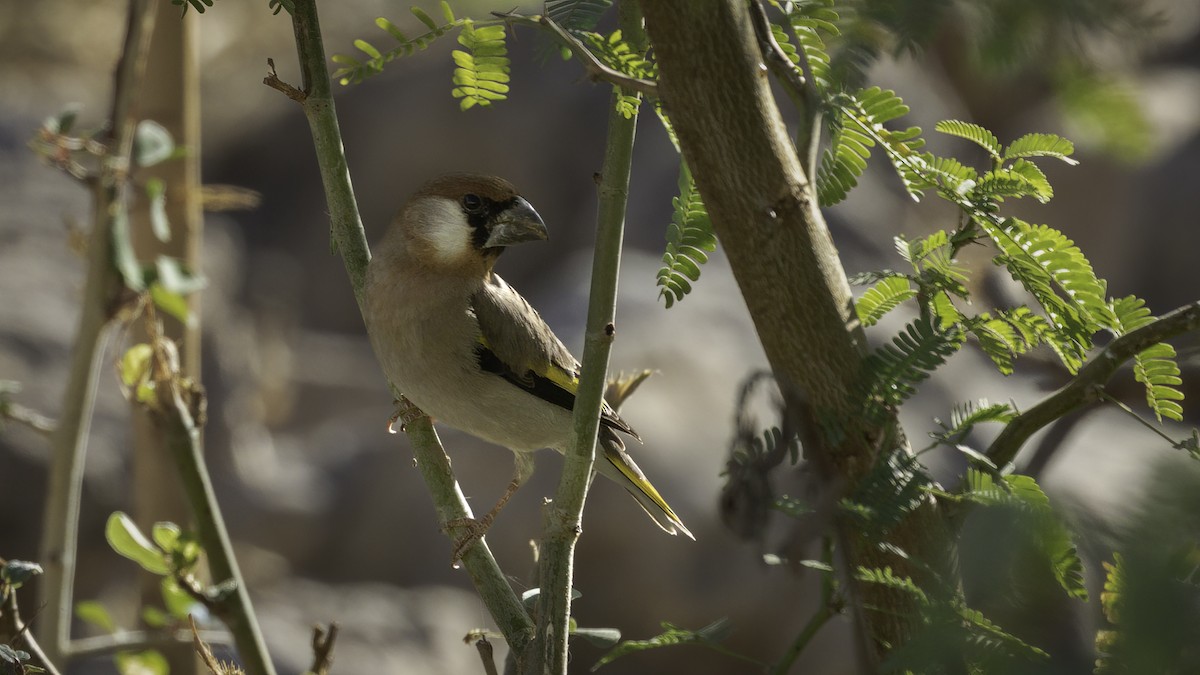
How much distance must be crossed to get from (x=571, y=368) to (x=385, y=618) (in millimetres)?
4455

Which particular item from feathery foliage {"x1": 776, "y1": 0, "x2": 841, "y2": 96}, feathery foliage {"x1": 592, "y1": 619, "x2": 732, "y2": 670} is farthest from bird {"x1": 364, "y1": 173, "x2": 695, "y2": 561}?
feathery foliage {"x1": 776, "y1": 0, "x2": 841, "y2": 96}

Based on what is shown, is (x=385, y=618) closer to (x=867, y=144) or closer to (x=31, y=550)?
(x=31, y=550)

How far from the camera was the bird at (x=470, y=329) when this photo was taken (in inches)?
118

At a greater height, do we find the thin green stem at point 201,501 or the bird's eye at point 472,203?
the bird's eye at point 472,203

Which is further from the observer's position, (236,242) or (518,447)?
(236,242)

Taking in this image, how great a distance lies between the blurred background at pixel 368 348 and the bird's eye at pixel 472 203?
605mm

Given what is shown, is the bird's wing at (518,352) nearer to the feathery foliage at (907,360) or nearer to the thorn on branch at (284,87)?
the thorn on branch at (284,87)

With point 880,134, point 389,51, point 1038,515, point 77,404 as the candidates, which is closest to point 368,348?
point 77,404

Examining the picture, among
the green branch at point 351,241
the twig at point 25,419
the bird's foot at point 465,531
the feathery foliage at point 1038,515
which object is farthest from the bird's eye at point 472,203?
the feathery foliage at point 1038,515

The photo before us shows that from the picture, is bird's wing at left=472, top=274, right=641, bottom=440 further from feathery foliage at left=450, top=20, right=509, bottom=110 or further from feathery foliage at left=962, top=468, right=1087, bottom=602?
feathery foliage at left=962, top=468, right=1087, bottom=602

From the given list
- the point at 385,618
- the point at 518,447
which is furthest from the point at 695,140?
the point at 385,618

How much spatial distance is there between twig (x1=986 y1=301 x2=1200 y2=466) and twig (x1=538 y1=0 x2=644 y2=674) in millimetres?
638

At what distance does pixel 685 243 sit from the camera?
202 centimetres

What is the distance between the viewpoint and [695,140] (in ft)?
5.45
